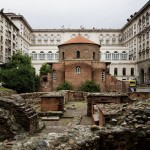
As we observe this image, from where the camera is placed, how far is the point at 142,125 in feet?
26.6

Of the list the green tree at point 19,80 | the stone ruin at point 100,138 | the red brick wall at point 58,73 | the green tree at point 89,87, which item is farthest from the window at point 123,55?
the stone ruin at point 100,138

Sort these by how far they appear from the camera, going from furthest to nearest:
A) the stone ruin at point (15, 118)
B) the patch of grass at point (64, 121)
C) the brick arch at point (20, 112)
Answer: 1. the patch of grass at point (64, 121)
2. the brick arch at point (20, 112)
3. the stone ruin at point (15, 118)

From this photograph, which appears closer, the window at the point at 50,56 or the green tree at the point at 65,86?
the green tree at the point at 65,86

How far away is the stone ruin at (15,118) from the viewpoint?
9680mm

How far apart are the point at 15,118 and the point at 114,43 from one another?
8728cm

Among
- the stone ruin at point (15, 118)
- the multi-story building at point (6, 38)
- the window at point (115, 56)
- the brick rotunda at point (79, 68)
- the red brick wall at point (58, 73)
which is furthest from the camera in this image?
the window at point (115, 56)

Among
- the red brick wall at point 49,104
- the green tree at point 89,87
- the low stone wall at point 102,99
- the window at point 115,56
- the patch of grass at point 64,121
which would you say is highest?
the window at point 115,56

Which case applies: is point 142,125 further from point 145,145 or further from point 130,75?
point 130,75

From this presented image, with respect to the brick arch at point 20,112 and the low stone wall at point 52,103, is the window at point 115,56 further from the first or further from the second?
the brick arch at point 20,112

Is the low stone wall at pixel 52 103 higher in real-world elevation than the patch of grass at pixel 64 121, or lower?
higher

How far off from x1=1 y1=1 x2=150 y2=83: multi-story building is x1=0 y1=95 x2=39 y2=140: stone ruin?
2066 inches

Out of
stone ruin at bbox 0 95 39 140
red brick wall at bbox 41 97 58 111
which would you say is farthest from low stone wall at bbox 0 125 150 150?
red brick wall at bbox 41 97 58 111

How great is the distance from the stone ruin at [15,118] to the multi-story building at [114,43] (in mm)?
52465

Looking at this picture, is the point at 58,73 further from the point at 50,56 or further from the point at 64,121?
the point at 50,56
